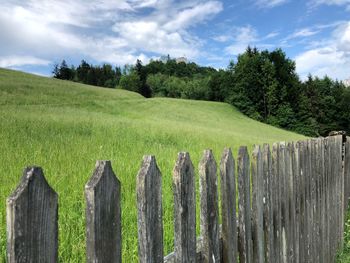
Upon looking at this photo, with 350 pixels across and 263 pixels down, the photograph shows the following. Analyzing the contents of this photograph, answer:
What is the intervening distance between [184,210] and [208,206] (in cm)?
28

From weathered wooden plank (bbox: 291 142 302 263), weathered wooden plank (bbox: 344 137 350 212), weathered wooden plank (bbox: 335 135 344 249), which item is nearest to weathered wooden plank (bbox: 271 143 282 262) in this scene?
weathered wooden plank (bbox: 291 142 302 263)

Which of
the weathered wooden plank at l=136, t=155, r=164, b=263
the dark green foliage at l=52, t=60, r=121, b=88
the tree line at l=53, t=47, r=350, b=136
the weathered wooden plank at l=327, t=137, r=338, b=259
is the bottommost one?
the weathered wooden plank at l=327, t=137, r=338, b=259

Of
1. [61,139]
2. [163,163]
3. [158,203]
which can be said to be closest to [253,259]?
[158,203]

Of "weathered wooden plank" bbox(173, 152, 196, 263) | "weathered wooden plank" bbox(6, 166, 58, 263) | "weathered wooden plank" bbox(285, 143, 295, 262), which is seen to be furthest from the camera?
"weathered wooden plank" bbox(285, 143, 295, 262)

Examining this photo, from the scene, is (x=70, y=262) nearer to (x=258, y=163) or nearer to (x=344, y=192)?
(x=258, y=163)

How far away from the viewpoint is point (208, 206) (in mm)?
1980

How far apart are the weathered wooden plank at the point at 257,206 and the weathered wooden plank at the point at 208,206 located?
0.64 meters

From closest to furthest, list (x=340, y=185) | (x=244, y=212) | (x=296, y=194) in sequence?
1. (x=244, y=212)
2. (x=296, y=194)
3. (x=340, y=185)

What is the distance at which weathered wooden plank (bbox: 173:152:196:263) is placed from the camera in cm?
172

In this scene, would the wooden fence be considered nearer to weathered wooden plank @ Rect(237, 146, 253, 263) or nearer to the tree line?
weathered wooden plank @ Rect(237, 146, 253, 263)

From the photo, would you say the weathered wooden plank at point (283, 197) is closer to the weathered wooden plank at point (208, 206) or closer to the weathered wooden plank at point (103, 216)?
the weathered wooden plank at point (208, 206)

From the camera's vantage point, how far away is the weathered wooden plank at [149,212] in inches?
57.4

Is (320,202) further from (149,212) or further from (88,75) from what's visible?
(88,75)

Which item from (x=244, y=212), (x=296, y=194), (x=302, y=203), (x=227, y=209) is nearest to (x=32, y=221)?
(x=227, y=209)
